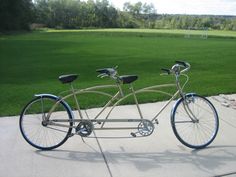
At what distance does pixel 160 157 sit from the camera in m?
4.52

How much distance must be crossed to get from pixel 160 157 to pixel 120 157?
0.49 metres

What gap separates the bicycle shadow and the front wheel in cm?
20

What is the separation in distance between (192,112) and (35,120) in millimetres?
2285

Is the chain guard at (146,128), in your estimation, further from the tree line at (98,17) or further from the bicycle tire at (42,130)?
the tree line at (98,17)

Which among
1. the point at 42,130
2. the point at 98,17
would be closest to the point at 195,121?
the point at 42,130

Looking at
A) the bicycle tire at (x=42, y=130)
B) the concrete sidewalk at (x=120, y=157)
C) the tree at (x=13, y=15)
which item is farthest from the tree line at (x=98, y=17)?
the concrete sidewalk at (x=120, y=157)

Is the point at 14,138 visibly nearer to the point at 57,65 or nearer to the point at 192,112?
the point at 192,112

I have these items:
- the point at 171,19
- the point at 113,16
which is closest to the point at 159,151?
the point at 171,19

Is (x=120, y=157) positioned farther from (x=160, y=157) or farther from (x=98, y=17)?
(x=98, y=17)

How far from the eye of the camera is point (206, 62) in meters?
14.2

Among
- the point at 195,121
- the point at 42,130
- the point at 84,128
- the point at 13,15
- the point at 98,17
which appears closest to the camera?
the point at 84,128

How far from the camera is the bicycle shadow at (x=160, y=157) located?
433 centimetres

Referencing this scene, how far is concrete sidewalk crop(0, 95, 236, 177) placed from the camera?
415 cm

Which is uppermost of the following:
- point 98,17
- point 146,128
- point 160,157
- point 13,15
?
point 146,128
